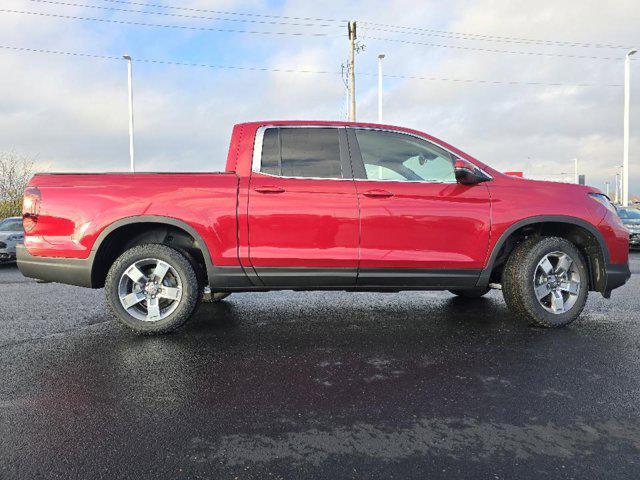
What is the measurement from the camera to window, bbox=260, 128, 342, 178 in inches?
161

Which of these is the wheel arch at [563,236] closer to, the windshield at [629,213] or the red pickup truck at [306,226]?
the red pickup truck at [306,226]

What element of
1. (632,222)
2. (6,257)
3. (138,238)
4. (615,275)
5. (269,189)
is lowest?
(6,257)

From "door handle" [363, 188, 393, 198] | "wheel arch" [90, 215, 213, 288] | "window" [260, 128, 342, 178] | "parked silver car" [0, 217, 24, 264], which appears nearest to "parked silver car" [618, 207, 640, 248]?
"door handle" [363, 188, 393, 198]

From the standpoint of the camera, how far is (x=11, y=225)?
12.2 metres

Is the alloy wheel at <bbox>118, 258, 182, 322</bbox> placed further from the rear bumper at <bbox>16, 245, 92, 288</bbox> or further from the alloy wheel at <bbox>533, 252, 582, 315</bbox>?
the alloy wheel at <bbox>533, 252, 582, 315</bbox>

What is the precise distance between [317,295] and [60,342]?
312 cm

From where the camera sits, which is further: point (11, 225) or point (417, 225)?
point (11, 225)

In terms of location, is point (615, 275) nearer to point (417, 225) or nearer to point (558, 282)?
point (558, 282)

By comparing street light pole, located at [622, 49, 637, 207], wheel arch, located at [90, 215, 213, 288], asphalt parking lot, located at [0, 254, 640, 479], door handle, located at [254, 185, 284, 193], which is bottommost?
asphalt parking lot, located at [0, 254, 640, 479]

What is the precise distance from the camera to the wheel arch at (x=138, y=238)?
392 cm

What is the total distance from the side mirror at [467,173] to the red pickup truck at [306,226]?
1 centimetres

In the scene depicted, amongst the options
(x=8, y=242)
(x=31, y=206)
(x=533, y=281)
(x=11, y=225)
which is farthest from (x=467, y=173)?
(x=11, y=225)

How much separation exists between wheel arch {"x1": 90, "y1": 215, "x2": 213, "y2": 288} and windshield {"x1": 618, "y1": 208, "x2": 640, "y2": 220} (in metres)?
14.9

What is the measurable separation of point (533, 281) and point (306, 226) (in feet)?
7.16
